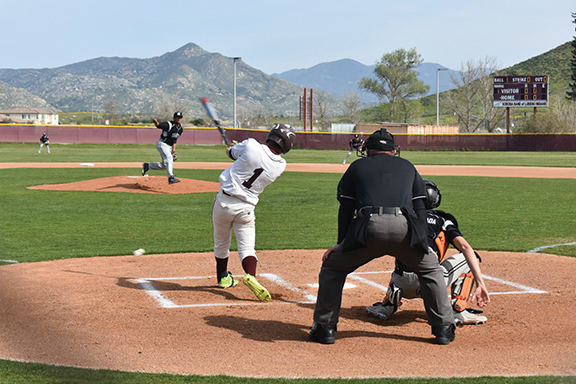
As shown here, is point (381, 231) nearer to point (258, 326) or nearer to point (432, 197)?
point (432, 197)

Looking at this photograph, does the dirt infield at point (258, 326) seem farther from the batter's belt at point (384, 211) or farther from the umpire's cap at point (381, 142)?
the umpire's cap at point (381, 142)

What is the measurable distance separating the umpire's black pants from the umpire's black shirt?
0.15 m

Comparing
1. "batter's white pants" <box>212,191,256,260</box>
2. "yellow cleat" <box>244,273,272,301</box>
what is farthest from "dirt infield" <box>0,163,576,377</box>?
"batter's white pants" <box>212,191,256,260</box>

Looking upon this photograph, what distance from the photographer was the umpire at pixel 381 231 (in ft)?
15.3

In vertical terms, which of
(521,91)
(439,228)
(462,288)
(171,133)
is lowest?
(462,288)

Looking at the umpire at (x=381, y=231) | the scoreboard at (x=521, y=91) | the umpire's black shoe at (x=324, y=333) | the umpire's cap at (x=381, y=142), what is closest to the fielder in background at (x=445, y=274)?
the umpire at (x=381, y=231)

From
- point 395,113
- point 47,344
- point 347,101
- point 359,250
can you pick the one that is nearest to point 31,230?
point 47,344

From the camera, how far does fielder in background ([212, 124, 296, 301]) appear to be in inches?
249

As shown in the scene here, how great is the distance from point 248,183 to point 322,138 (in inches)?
2001

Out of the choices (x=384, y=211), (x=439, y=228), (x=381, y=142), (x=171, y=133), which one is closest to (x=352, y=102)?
(x=171, y=133)

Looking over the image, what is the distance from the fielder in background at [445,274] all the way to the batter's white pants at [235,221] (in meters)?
1.60

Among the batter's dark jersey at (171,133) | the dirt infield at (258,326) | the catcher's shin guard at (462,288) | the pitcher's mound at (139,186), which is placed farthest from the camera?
the pitcher's mound at (139,186)

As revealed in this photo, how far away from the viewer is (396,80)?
10606 cm

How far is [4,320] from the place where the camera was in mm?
5738
